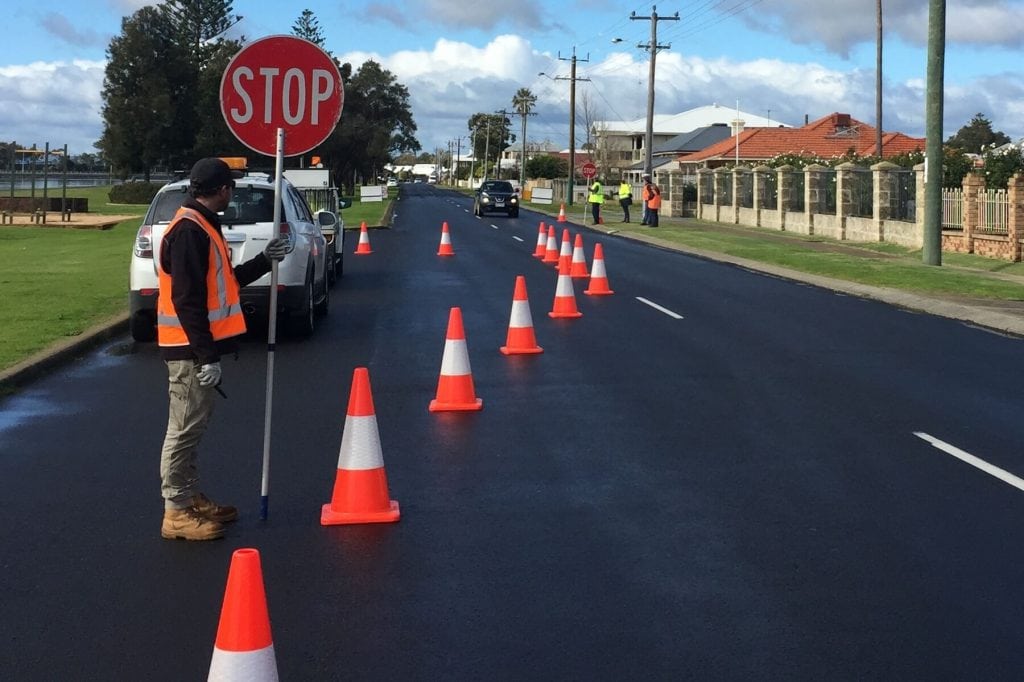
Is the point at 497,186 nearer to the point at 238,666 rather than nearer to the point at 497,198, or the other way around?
the point at 497,198

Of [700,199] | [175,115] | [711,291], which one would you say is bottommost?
[711,291]

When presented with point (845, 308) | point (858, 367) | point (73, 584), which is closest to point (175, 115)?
point (845, 308)

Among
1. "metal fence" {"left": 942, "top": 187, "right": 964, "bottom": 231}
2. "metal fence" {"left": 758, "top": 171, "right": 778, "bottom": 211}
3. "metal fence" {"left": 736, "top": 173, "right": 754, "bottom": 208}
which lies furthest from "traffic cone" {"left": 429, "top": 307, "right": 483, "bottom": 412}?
"metal fence" {"left": 736, "top": 173, "right": 754, "bottom": 208}

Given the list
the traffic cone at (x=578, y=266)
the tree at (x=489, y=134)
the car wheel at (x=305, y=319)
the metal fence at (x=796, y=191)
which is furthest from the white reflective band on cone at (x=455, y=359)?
the tree at (x=489, y=134)

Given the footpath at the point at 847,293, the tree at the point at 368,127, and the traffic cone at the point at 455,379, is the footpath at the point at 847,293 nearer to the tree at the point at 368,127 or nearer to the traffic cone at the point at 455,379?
the traffic cone at the point at 455,379

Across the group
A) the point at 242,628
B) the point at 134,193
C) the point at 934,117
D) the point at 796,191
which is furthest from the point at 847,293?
the point at 134,193

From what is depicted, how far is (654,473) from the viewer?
25.7ft

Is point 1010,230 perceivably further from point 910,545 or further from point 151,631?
point 151,631

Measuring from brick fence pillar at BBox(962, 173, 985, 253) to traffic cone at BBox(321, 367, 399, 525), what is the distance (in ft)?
84.2

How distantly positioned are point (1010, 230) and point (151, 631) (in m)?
26.3

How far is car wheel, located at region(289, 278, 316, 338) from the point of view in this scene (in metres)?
13.8

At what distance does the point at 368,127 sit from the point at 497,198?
3998cm

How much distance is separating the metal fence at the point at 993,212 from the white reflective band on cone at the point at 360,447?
970 inches

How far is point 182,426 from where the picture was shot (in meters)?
6.35
